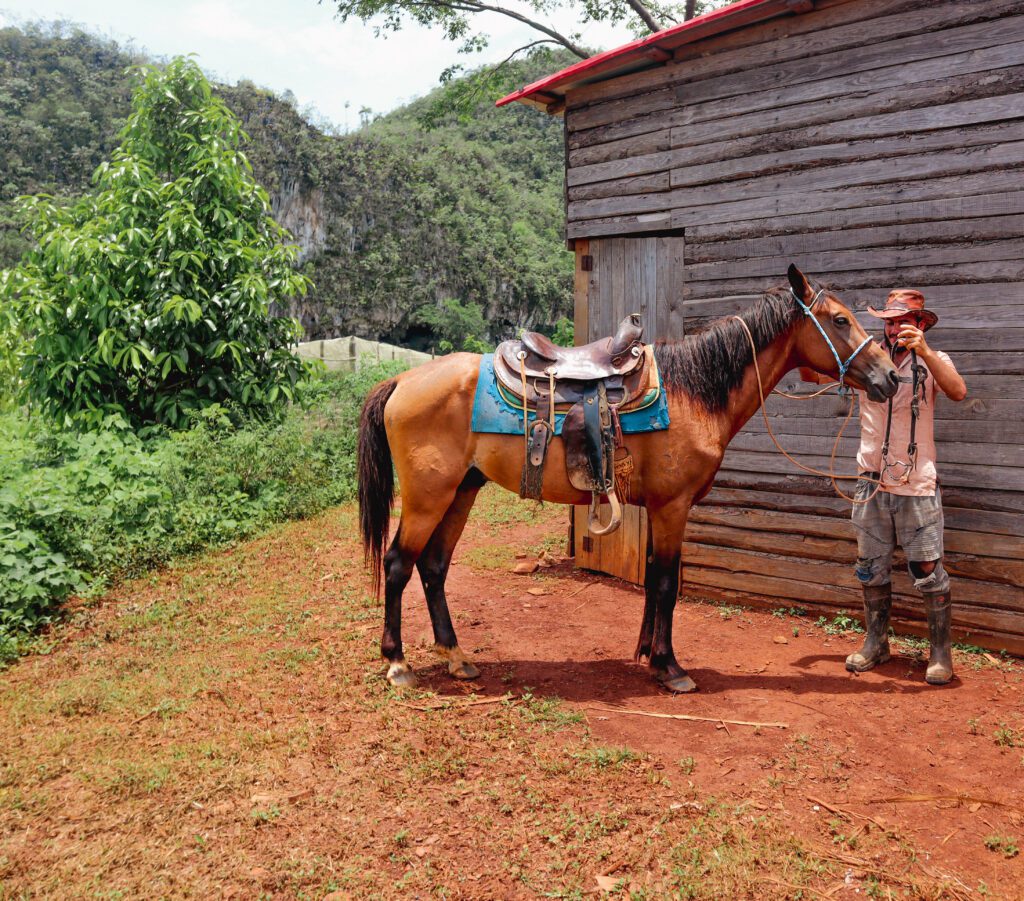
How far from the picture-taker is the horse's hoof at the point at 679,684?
14.0 ft

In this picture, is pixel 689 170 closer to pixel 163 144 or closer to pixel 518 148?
pixel 163 144

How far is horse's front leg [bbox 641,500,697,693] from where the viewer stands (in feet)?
14.2

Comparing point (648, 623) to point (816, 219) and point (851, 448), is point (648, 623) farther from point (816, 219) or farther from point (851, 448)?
point (816, 219)

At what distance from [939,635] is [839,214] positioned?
114 inches

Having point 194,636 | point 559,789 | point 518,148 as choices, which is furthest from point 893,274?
point 518,148

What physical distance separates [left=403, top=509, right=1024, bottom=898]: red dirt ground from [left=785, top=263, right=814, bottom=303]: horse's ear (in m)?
2.29

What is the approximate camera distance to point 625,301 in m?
6.54

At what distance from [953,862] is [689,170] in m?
4.97

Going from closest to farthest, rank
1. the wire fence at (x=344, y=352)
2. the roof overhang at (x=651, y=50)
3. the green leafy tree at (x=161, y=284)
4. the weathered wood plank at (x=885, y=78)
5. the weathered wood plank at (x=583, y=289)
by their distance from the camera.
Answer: the weathered wood plank at (x=885, y=78) < the roof overhang at (x=651, y=50) < the weathered wood plank at (x=583, y=289) < the green leafy tree at (x=161, y=284) < the wire fence at (x=344, y=352)

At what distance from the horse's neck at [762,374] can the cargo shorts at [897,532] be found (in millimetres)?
826

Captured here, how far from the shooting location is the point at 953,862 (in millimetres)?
2719

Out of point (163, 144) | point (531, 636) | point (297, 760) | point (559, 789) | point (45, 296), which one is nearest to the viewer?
point (559, 789)

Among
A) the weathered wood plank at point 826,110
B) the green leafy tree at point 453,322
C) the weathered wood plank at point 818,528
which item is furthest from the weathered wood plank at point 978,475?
the green leafy tree at point 453,322

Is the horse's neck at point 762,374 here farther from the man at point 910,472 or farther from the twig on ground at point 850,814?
the twig on ground at point 850,814
